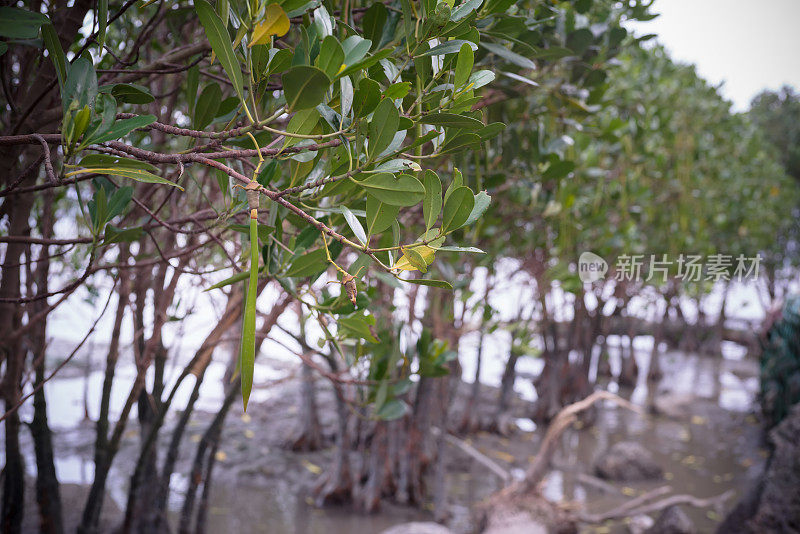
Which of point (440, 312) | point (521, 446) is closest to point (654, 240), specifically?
point (521, 446)

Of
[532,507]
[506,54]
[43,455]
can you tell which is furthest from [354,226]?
[532,507]

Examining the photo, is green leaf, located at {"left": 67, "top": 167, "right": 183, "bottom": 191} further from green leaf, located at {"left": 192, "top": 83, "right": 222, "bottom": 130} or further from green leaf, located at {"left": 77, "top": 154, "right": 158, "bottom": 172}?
green leaf, located at {"left": 192, "top": 83, "right": 222, "bottom": 130}

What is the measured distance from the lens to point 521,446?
14.6ft

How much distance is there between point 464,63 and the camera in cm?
71

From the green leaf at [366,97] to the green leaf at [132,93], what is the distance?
0.98 feet

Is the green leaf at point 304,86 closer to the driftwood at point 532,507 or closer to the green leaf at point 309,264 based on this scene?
the green leaf at point 309,264

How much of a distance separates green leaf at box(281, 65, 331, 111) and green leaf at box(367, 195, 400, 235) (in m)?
0.13

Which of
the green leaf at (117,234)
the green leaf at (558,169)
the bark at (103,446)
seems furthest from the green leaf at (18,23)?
the green leaf at (558,169)

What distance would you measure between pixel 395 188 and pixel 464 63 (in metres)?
0.20

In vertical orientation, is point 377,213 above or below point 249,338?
above

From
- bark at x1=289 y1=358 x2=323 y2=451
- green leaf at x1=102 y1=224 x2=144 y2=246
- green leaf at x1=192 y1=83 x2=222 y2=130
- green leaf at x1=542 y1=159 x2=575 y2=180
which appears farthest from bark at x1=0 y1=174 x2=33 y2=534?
bark at x1=289 y1=358 x2=323 y2=451

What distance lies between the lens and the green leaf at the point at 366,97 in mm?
652

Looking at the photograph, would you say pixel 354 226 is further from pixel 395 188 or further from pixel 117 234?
pixel 117 234

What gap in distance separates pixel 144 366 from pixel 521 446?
135 inches
